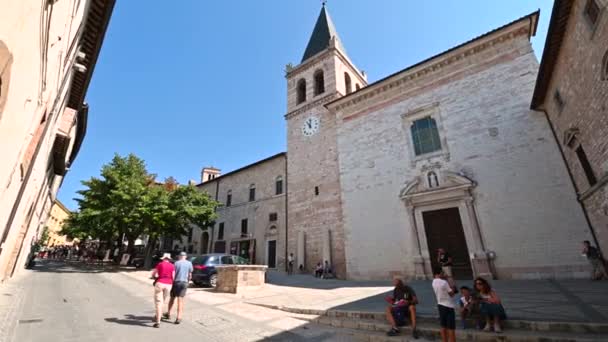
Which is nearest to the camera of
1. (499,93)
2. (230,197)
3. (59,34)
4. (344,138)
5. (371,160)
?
(59,34)

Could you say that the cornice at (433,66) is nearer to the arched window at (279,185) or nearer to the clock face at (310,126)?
the clock face at (310,126)

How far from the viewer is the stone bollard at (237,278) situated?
10.4 meters

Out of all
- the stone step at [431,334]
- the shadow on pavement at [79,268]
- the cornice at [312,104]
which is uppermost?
the cornice at [312,104]

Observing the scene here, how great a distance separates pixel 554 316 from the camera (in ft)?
16.2

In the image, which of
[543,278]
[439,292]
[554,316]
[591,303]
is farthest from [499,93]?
[439,292]

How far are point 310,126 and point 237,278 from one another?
1293cm

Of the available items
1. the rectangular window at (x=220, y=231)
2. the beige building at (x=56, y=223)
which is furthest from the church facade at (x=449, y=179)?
the beige building at (x=56, y=223)

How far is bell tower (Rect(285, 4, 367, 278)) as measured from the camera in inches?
669

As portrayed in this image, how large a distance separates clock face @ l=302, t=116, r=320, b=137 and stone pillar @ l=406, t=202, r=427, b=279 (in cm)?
922

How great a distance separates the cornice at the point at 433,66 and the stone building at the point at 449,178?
0.05 metres

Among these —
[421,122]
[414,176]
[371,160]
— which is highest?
[421,122]

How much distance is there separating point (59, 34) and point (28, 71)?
1933mm

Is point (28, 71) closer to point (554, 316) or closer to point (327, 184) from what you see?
point (554, 316)

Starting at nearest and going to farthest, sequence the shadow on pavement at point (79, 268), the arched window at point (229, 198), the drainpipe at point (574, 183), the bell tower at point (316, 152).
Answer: the drainpipe at point (574, 183), the bell tower at point (316, 152), the shadow on pavement at point (79, 268), the arched window at point (229, 198)
